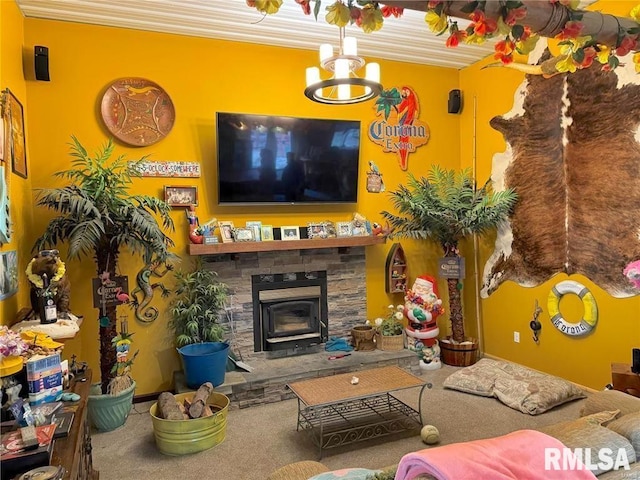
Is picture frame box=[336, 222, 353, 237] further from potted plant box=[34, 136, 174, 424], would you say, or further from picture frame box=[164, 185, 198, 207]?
potted plant box=[34, 136, 174, 424]

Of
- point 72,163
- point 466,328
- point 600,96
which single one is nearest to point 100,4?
point 72,163

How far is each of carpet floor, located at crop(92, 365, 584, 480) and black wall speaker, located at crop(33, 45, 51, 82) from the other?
8.79 feet

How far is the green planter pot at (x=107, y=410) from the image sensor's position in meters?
3.23

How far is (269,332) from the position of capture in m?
4.21

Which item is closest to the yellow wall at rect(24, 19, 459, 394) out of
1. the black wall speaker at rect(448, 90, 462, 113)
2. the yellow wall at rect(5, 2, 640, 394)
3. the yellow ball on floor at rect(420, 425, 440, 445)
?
the yellow wall at rect(5, 2, 640, 394)

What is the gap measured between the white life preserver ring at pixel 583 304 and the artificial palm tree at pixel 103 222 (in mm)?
3234

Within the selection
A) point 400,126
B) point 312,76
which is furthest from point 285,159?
point 400,126

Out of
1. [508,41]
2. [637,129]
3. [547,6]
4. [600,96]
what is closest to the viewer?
[547,6]

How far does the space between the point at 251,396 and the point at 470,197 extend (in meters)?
2.71

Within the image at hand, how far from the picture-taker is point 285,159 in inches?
163

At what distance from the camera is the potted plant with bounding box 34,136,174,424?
121 inches

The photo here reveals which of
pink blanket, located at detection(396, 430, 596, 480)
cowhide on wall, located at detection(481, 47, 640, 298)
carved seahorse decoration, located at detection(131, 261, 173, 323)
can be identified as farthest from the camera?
carved seahorse decoration, located at detection(131, 261, 173, 323)

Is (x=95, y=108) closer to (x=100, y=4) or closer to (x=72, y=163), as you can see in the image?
(x=72, y=163)

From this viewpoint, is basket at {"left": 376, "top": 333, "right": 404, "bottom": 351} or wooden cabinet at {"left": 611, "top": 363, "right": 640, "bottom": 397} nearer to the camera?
wooden cabinet at {"left": 611, "top": 363, "right": 640, "bottom": 397}
